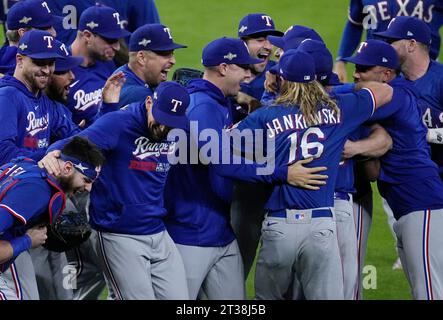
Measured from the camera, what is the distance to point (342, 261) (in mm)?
7004

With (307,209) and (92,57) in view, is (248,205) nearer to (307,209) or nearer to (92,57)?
(307,209)

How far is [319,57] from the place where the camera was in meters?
6.84

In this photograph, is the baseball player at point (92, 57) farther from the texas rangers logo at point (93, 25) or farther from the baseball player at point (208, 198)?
the baseball player at point (208, 198)

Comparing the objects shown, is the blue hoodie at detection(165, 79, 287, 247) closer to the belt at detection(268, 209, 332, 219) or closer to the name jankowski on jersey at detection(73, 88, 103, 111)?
the belt at detection(268, 209, 332, 219)

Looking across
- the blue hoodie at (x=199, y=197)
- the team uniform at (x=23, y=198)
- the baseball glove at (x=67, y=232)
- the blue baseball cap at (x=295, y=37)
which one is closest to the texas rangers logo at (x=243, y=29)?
the blue baseball cap at (x=295, y=37)

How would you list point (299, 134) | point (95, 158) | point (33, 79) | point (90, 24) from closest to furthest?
point (95, 158)
point (299, 134)
point (33, 79)
point (90, 24)

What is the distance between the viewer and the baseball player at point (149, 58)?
282 inches

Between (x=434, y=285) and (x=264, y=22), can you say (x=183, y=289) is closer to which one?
(x=434, y=285)

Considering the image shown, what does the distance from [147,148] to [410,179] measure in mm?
1685

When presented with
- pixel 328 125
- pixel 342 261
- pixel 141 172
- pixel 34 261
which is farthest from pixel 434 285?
pixel 34 261

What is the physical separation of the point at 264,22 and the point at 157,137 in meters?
1.73

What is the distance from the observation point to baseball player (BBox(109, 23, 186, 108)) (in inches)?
282

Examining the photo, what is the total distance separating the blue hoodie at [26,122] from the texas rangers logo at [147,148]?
69 cm

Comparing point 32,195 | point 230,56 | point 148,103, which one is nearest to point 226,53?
point 230,56
